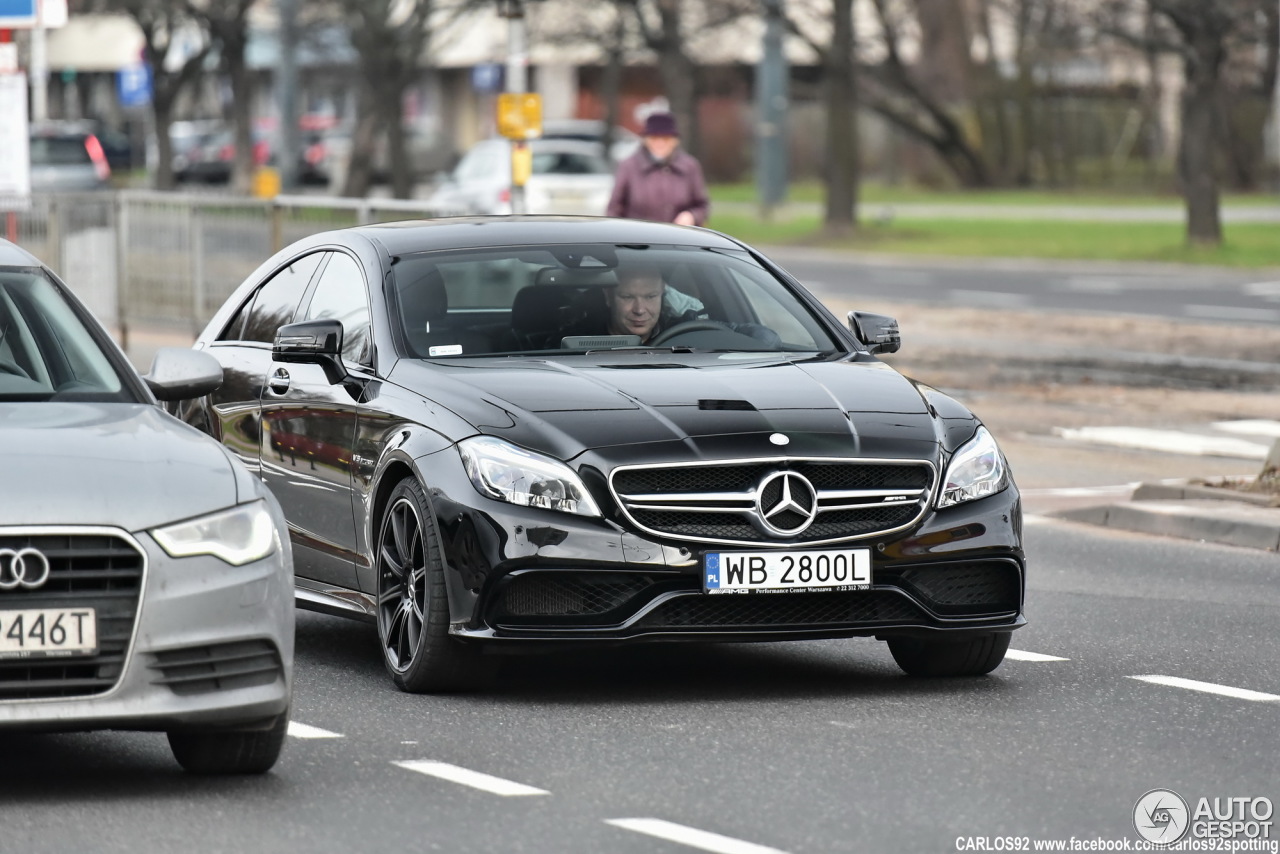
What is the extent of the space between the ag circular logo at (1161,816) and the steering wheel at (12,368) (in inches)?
129

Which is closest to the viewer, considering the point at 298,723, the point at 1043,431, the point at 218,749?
the point at 218,749

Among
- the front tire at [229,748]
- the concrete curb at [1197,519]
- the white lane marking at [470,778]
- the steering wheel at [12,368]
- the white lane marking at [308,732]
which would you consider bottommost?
the concrete curb at [1197,519]

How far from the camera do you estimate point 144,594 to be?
6.22 m

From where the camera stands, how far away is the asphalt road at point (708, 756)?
6148 millimetres

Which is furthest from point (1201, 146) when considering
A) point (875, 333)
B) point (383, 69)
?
point (875, 333)

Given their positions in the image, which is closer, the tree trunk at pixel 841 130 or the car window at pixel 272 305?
the car window at pixel 272 305

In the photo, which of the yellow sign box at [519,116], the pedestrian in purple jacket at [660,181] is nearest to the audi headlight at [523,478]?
the pedestrian in purple jacket at [660,181]

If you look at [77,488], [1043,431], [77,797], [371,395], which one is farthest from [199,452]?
[1043,431]

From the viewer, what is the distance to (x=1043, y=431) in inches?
680

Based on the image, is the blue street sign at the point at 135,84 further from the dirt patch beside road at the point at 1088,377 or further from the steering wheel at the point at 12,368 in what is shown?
the steering wheel at the point at 12,368

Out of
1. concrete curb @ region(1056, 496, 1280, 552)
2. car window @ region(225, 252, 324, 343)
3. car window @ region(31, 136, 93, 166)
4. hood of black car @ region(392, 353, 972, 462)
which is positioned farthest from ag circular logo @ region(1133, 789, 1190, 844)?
A: car window @ region(31, 136, 93, 166)

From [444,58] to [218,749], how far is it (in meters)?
75.7

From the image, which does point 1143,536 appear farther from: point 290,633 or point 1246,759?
point 290,633

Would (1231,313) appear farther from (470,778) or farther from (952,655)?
(470,778)
